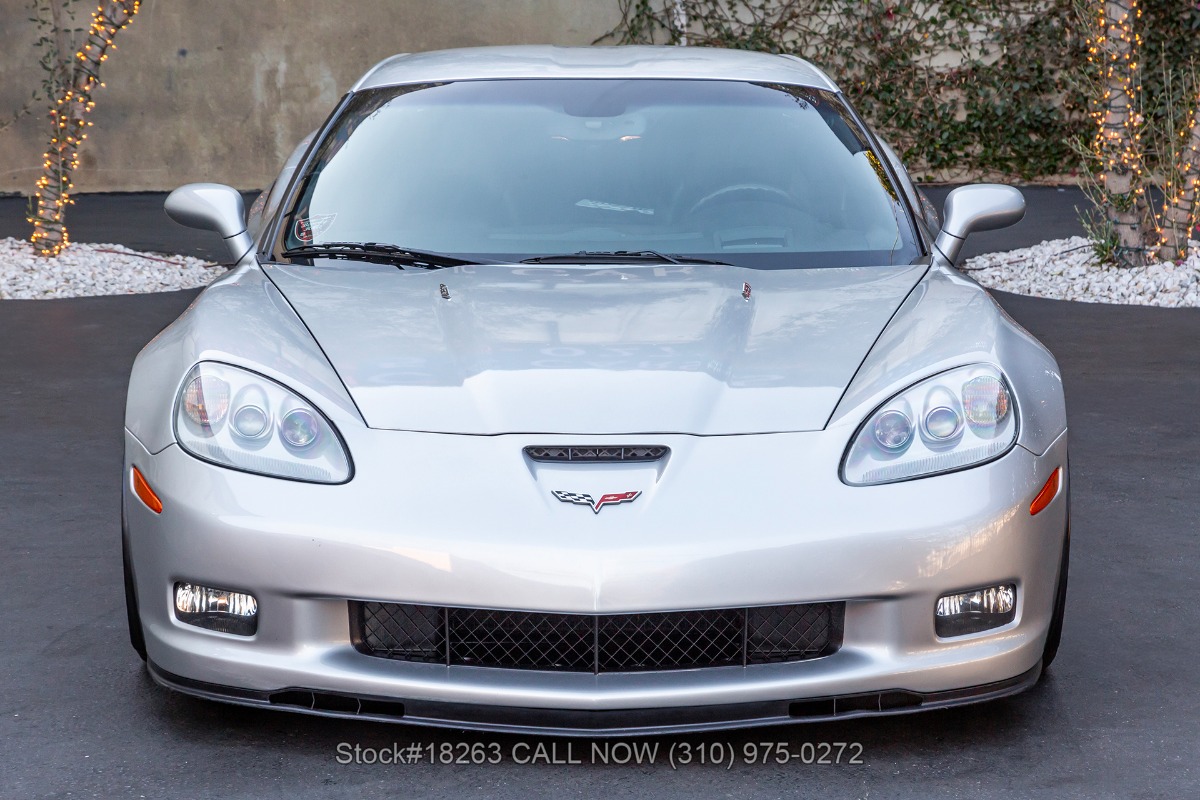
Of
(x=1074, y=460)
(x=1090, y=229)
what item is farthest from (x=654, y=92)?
(x=1090, y=229)

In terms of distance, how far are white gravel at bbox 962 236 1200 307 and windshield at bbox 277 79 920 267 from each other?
484 cm

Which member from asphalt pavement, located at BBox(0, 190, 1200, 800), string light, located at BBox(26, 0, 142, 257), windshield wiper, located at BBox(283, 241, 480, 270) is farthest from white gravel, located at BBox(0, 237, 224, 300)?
windshield wiper, located at BBox(283, 241, 480, 270)

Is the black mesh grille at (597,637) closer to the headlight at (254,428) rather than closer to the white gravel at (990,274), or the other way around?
the headlight at (254,428)

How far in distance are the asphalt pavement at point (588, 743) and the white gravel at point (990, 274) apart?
4.11 meters

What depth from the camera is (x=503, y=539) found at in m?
2.42

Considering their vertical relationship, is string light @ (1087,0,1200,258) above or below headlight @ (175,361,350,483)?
below

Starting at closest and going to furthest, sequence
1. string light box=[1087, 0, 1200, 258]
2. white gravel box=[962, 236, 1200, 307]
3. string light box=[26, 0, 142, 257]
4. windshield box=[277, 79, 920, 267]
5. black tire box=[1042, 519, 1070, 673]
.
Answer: black tire box=[1042, 519, 1070, 673], windshield box=[277, 79, 920, 267], white gravel box=[962, 236, 1200, 307], string light box=[1087, 0, 1200, 258], string light box=[26, 0, 142, 257]

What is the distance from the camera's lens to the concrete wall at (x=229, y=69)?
47.9ft

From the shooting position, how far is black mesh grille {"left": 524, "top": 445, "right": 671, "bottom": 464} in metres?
2.53

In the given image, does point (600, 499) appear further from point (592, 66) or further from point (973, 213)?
point (592, 66)

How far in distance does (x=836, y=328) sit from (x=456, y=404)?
0.82 meters

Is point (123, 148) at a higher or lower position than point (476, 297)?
lower

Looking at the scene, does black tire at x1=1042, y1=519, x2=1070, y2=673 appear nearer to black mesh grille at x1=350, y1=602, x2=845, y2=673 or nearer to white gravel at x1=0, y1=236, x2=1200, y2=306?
black mesh grille at x1=350, y1=602, x2=845, y2=673

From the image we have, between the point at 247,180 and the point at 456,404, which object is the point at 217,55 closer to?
the point at 247,180
